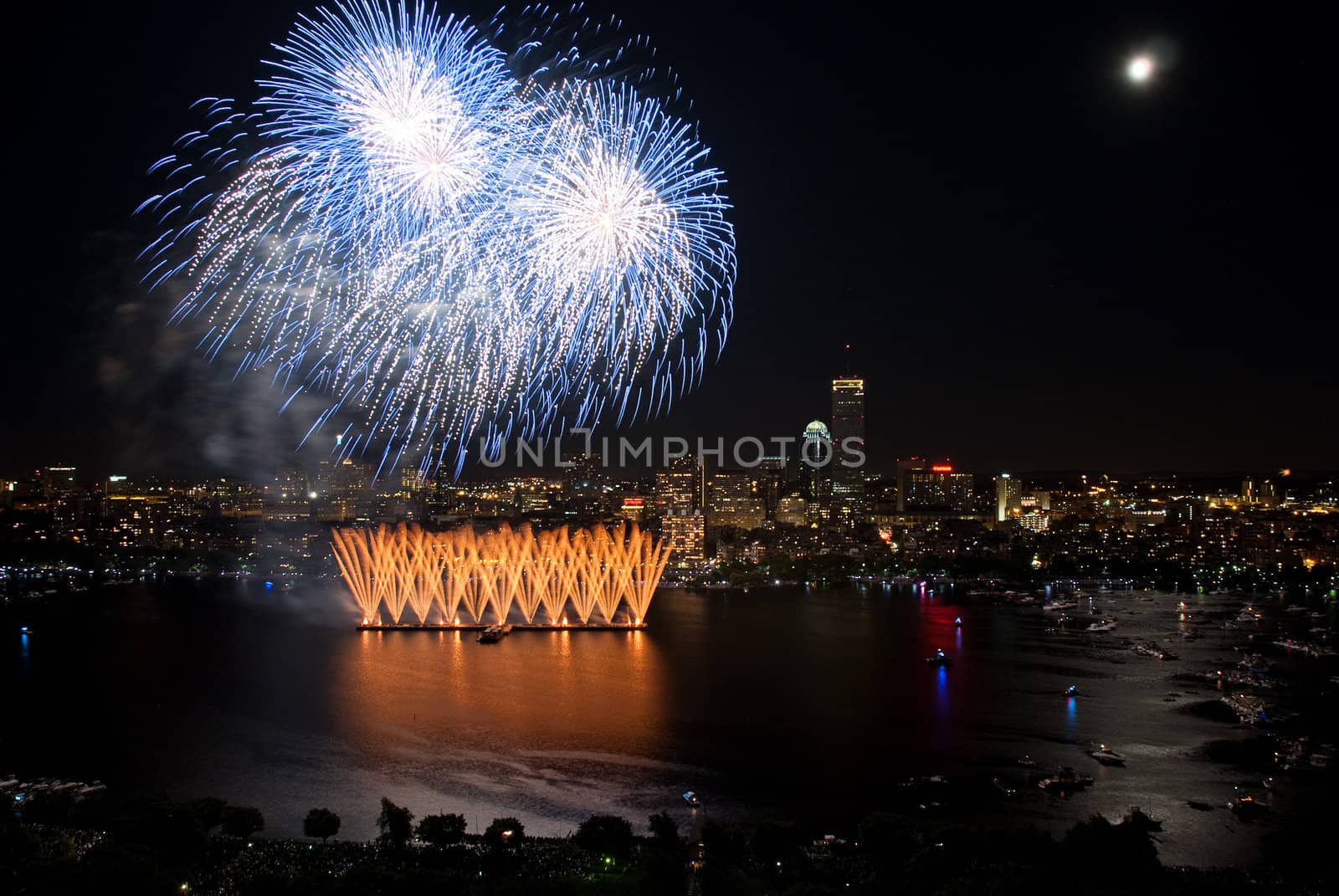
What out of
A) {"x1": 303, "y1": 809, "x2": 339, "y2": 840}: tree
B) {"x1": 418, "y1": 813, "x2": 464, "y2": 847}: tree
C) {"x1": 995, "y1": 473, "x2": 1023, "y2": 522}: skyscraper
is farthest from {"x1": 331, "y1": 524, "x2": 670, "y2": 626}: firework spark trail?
{"x1": 995, "y1": 473, "x2": 1023, "y2": 522}: skyscraper

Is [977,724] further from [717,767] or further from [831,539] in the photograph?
[831,539]

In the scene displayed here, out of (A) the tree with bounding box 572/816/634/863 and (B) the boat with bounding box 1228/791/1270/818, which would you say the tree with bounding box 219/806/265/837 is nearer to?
(A) the tree with bounding box 572/816/634/863

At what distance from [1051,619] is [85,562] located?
26817 mm

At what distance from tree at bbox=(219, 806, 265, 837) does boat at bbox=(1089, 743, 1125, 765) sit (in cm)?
746

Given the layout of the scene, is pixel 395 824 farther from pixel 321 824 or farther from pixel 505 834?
pixel 505 834

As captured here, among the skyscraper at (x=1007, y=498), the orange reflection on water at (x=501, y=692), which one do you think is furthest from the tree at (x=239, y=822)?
the skyscraper at (x=1007, y=498)

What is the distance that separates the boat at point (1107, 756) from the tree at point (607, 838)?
5.11 metres

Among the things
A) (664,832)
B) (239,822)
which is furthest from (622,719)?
(239,822)

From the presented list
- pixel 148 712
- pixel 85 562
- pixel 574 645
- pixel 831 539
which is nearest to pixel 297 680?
pixel 148 712

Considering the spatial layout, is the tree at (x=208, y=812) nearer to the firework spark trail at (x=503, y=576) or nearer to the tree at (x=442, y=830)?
the tree at (x=442, y=830)

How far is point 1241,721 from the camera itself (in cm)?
1145

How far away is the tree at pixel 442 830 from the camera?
7297 mm

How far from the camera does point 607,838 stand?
23.4 feet

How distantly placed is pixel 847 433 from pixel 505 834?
210 feet
